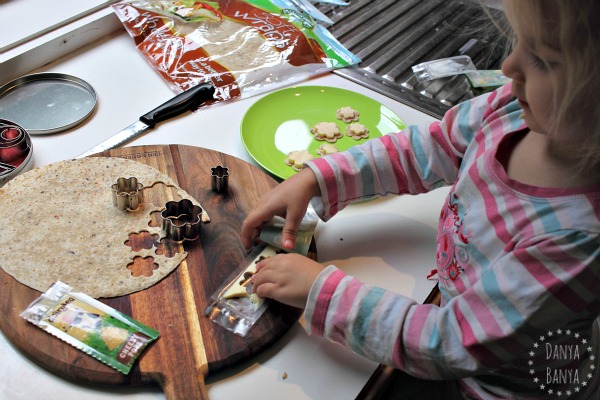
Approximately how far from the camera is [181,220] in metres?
0.75

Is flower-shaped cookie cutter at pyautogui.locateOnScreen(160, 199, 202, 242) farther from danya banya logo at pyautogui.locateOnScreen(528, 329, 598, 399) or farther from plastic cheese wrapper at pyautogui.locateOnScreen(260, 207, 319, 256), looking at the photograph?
danya banya logo at pyautogui.locateOnScreen(528, 329, 598, 399)

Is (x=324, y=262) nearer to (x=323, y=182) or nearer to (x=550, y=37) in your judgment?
(x=323, y=182)

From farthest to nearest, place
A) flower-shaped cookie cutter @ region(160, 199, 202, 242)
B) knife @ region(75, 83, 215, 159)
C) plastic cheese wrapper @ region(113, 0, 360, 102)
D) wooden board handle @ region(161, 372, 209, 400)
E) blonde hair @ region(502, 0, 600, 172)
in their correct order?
plastic cheese wrapper @ region(113, 0, 360, 102) < knife @ region(75, 83, 215, 159) < flower-shaped cookie cutter @ region(160, 199, 202, 242) < wooden board handle @ region(161, 372, 209, 400) < blonde hair @ region(502, 0, 600, 172)

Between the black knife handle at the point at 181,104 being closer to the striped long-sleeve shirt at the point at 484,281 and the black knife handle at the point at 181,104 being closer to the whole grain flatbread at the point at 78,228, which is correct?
the whole grain flatbread at the point at 78,228

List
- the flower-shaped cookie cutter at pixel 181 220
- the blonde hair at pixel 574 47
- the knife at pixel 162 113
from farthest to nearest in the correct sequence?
the knife at pixel 162 113 < the flower-shaped cookie cutter at pixel 181 220 < the blonde hair at pixel 574 47

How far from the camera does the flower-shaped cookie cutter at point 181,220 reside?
71cm

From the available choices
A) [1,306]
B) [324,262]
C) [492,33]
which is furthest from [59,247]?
[492,33]

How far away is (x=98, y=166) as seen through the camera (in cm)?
78

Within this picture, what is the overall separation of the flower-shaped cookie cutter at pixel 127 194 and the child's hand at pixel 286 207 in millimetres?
157

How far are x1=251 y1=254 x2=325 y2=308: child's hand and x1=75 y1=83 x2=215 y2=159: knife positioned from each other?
370mm

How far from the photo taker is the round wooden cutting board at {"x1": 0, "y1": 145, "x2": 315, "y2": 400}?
1.86 ft

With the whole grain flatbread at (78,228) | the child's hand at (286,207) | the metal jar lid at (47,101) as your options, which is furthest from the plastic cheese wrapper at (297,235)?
the metal jar lid at (47,101)

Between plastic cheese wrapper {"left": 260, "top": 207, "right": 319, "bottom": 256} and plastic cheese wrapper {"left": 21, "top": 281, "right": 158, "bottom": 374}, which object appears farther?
plastic cheese wrapper {"left": 260, "top": 207, "right": 319, "bottom": 256}

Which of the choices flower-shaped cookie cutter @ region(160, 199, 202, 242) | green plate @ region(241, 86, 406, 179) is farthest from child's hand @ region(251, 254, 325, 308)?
green plate @ region(241, 86, 406, 179)
